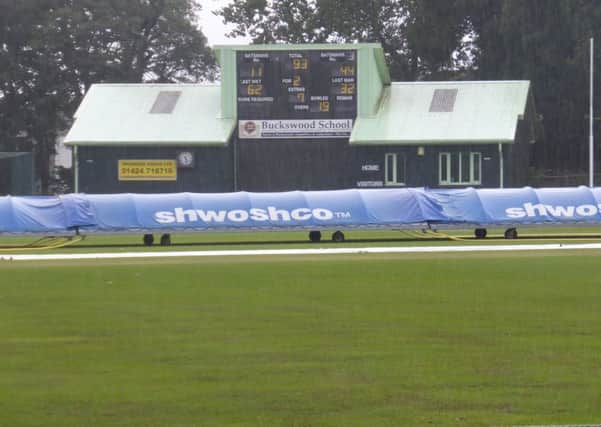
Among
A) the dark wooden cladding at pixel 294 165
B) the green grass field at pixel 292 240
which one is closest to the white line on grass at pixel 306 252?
the green grass field at pixel 292 240

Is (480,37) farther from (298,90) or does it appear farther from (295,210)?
(295,210)

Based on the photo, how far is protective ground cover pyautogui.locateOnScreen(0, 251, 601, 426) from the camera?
12508 millimetres

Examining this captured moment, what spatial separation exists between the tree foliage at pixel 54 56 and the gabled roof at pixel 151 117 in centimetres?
2000

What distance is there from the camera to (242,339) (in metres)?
17.5

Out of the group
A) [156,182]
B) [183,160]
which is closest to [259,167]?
[183,160]

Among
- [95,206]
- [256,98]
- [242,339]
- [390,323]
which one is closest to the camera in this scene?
[242,339]

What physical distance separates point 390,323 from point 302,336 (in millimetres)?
1855

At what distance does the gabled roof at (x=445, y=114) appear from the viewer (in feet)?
215

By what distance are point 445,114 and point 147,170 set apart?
14698mm

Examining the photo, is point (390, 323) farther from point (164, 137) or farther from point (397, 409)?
point (164, 137)

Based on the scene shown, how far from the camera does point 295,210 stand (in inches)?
1753

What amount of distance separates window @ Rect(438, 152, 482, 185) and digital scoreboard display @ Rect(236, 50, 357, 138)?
15.7 feet

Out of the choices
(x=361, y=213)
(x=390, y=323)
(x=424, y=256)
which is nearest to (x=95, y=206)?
(x=361, y=213)

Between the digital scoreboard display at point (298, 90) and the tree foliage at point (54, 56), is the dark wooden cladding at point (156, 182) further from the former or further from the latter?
the tree foliage at point (54, 56)
